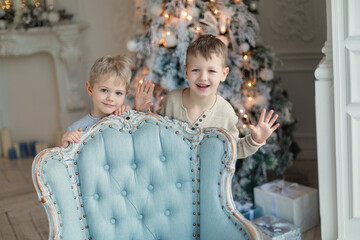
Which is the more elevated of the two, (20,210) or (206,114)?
(206,114)

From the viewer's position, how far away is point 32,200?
3.51 meters

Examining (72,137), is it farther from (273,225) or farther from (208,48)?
(273,225)

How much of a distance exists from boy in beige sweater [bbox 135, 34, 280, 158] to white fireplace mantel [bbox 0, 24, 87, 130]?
2785 millimetres

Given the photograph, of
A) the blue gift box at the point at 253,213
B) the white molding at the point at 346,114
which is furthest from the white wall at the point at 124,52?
the white molding at the point at 346,114

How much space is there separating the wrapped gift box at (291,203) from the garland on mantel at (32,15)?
2.61 m

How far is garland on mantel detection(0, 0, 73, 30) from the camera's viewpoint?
14.4ft

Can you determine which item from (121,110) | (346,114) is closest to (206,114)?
(121,110)

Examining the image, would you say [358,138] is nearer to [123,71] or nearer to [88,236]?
[123,71]

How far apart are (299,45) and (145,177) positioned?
95.2 inches

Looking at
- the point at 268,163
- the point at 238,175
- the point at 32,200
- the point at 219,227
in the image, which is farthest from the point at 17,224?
the point at 219,227

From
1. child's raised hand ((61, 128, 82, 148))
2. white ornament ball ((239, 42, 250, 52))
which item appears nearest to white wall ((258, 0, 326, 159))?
white ornament ball ((239, 42, 250, 52))

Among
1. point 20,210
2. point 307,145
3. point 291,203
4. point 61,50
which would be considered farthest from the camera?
point 61,50

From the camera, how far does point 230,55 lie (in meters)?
2.88

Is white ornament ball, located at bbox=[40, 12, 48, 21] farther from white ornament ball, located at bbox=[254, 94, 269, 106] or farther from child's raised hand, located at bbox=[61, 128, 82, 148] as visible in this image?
child's raised hand, located at bbox=[61, 128, 82, 148]
